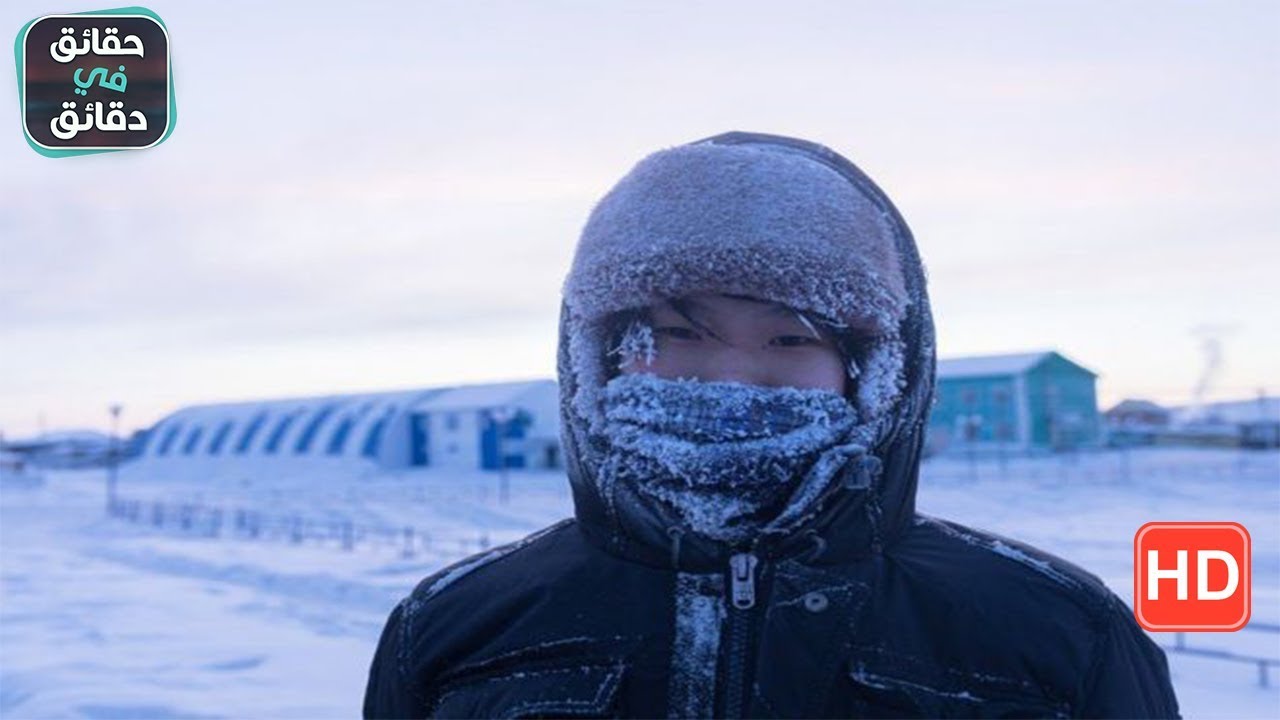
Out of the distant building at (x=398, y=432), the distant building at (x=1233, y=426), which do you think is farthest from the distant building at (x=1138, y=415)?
the distant building at (x=398, y=432)

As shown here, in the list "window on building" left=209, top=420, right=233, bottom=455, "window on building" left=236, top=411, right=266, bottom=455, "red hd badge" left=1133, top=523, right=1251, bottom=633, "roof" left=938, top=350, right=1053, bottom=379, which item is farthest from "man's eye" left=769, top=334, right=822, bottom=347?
"window on building" left=209, top=420, right=233, bottom=455

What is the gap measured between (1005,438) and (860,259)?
42.1m

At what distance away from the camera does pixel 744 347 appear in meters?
1.50

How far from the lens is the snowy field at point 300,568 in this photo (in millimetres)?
6836

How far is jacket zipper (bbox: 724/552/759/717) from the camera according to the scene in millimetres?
1387

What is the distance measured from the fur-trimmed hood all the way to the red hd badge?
174cm

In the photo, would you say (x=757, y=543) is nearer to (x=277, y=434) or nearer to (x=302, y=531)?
(x=302, y=531)

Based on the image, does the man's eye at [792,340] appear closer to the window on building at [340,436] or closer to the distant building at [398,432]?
the distant building at [398,432]

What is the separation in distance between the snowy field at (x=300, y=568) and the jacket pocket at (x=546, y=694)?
204 inches

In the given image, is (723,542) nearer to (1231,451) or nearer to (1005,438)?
(1005,438)

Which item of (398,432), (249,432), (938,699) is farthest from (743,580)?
(249,432)

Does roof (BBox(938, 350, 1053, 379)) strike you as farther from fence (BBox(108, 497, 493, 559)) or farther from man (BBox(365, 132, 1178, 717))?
man (BBox(365, 132, 1178, 717))

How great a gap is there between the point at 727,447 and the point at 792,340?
194 millimetres

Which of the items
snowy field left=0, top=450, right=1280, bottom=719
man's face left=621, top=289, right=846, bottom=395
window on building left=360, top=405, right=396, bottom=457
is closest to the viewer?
man's face left=621, top=289, right=846, bottom=395
